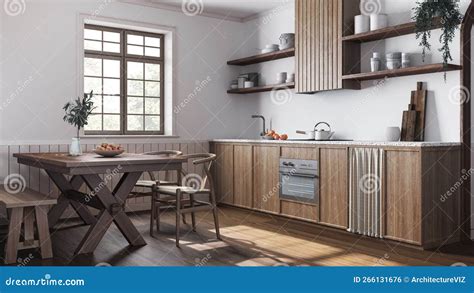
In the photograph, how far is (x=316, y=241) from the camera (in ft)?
14.5

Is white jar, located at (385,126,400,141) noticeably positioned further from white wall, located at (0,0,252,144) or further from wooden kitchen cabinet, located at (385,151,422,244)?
white wall, located at (0,0,252,144)

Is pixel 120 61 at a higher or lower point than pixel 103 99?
higher

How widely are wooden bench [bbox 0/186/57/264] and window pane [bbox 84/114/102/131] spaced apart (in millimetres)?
1956

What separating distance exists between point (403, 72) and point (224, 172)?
269cm

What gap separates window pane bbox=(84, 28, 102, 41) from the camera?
19.5 ft

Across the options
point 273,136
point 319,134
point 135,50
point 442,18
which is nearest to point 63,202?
point 135,50

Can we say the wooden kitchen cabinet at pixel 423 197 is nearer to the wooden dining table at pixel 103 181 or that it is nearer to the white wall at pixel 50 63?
the wooden dining table at pixel 103 181

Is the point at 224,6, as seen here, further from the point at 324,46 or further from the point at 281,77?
the point at 324,46

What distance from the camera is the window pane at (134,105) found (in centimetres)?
624

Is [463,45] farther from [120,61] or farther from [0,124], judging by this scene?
[0,124]

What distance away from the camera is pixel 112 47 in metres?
6.12

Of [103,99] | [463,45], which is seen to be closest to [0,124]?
[103,99]

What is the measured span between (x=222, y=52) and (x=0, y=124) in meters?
3.01

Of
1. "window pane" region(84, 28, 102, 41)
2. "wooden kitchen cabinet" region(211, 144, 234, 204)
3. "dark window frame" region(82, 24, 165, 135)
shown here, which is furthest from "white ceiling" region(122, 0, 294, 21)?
"wooden kitchen cabinet" region(211, 144, 234, 204)
